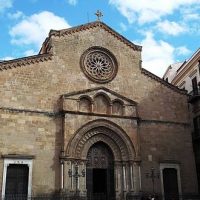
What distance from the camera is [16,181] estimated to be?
19.4 metres

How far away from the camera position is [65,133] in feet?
67.9

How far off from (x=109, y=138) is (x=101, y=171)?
7.22 ft

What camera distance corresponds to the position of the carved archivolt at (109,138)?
21453 millimetres

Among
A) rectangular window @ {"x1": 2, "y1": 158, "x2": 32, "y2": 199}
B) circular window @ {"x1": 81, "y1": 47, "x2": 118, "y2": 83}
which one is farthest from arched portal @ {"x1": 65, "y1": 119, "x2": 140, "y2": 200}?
circular window @ {"x1": 81, "y1": 47, "x2": 118, "y2": 83}

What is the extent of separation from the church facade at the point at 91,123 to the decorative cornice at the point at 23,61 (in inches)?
2.4

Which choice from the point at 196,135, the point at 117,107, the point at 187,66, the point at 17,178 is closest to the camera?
the point at 17,178

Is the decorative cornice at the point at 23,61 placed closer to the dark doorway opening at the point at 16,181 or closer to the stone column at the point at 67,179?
the dark doorway opening at the point at 16,181

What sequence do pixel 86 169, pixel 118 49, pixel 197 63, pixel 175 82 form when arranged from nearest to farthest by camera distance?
pixel 86 169
pixel 118 49
pixel 197 63
pixel 175 82

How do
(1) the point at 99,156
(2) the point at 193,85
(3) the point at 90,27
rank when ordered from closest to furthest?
(1) the point at 99,156
(3) the point at 90,27
(2) the point at 193,85

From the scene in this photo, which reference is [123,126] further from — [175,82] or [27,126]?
[175,82]

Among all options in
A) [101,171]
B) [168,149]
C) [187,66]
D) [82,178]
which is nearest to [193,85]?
[187,66]

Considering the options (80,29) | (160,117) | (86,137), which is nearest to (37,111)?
(86,137)

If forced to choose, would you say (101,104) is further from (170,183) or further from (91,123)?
(170,183)

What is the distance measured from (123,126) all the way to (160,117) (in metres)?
3.38
